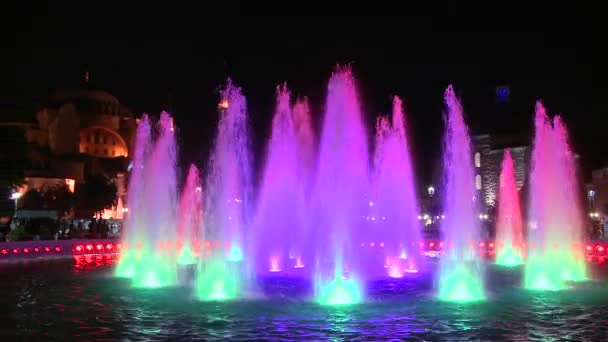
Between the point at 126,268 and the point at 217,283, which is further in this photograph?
the point at 126,268

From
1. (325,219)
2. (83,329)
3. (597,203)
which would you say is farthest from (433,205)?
(83,329)

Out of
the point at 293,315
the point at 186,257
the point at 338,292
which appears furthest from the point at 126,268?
the point at 293,315

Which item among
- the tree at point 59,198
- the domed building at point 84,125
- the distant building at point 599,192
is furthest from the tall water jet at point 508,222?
the domed building at point 84,125

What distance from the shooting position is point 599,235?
3722cm

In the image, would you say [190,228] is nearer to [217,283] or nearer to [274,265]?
[274,265]

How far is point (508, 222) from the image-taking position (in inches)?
1767

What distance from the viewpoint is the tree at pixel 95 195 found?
63094 mm

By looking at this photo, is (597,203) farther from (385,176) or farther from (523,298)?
(523,298)

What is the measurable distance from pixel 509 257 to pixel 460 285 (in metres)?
12.4

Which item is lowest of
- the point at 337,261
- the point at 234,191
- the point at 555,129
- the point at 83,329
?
the point at 83,329

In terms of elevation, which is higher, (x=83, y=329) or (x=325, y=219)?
(x=325, y=219)

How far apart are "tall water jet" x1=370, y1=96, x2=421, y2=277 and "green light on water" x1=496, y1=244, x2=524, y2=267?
3.06 m

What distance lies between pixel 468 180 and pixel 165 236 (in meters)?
10.2

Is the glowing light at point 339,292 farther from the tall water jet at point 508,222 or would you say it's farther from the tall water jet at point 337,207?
the tall water jet at point 508,222
